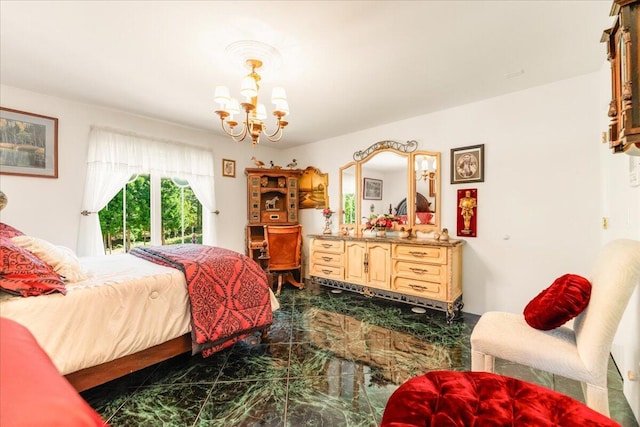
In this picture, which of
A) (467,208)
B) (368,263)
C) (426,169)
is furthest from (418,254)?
(426,169)

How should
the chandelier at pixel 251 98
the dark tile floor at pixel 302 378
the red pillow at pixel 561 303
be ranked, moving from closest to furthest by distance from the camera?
the red pillow at pixel 561 303 < the dark tile floor at pixel 302 378 < the chandelier at pixel 251 98

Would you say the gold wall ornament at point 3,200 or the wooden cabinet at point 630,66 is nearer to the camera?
the wooden cabinet at point 630,66

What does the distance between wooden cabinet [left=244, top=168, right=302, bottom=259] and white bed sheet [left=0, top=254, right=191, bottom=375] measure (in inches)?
97.1

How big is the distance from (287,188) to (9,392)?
171 inches

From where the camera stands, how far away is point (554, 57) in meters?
2.26

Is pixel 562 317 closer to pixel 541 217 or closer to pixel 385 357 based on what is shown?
pixel 385 357

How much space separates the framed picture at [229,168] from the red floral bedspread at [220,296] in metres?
2.24

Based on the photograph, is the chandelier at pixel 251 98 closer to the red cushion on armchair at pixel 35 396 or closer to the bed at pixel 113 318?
the bed at pixel 113 318

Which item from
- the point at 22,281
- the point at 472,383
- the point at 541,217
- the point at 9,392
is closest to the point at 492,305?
the point at 541,217

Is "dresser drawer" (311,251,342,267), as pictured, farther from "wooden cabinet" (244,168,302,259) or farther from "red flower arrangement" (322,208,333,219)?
"wooden cabinet" (244,168,302,259)

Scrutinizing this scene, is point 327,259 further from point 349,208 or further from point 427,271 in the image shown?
point 427,271

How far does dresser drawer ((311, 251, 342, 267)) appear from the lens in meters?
3.95

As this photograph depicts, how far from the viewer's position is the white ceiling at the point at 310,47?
1728 millimetres

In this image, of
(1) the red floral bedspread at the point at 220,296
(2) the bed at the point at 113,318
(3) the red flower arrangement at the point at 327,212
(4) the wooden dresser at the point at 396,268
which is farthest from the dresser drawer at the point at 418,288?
(2) the bed at the point at 113,318
